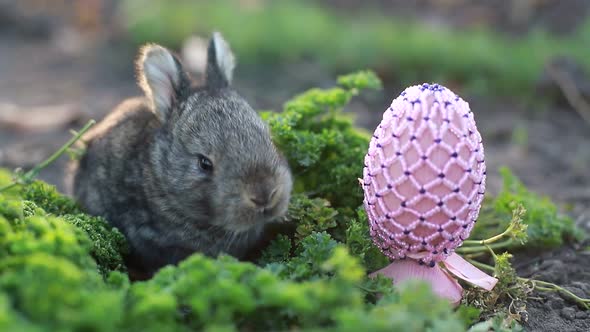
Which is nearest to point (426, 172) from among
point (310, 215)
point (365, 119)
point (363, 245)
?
point (363, 245)

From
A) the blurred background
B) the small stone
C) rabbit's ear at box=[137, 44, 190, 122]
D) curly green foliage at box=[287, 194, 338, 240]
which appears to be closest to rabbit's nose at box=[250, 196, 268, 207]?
curly green foliage at box=[287, 194, 338, 240]

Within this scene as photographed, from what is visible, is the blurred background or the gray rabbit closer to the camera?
the gray rabbit

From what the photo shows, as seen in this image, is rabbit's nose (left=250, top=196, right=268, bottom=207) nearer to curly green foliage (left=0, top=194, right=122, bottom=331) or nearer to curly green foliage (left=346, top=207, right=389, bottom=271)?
curly green foliage (left=346, top=207, right=389, bottom=271)

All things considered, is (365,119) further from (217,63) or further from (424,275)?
(424,275)

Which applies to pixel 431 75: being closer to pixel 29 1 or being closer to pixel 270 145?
pixel 270 145

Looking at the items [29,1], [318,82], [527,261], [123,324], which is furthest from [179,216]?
[29,1]

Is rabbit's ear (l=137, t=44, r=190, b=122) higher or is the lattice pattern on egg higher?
rabbit's ear (l=137, t=44, r=190, b=122)
